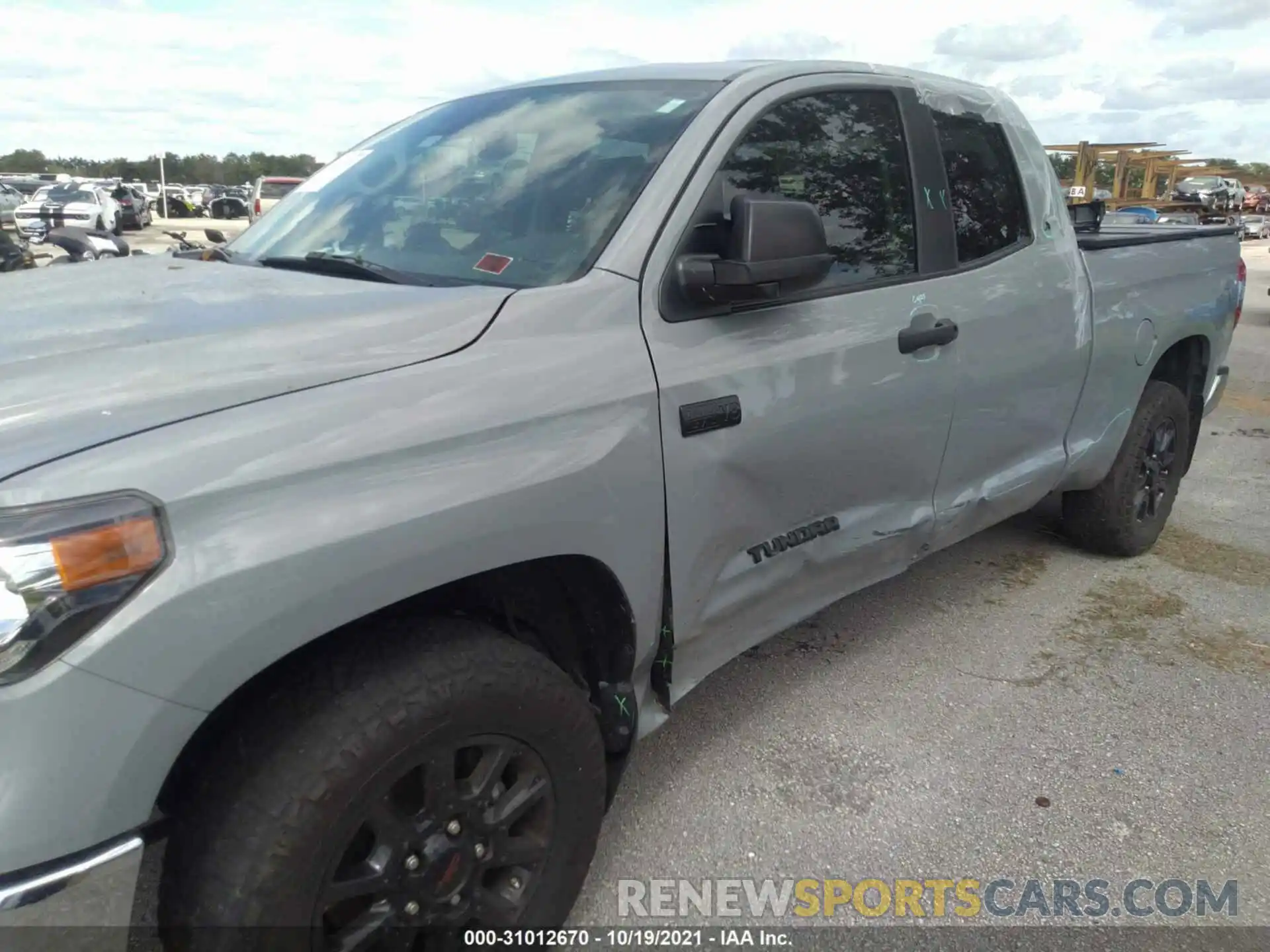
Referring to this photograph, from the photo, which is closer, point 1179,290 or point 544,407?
point 544,407

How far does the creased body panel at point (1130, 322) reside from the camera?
3635 millimetres

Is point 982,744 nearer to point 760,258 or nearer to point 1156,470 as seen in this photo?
point 760,258

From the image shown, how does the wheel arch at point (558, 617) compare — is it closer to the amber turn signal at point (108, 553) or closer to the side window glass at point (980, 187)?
the amber turn signal at point (108, 553)

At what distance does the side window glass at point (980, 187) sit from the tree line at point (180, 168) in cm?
7589

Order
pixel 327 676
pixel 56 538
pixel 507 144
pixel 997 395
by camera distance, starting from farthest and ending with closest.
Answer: pixel 997 395
pixel 507 144
pixel 327 676
pixel 56 538

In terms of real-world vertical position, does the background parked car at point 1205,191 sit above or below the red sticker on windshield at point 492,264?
above

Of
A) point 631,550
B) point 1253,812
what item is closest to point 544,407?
point 631,550

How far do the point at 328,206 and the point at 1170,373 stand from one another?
3534 millimetres

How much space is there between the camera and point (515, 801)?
74.9 inches

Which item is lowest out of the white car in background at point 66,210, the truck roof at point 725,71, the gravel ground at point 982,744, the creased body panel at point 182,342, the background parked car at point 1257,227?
the gravel ground at point 982,744

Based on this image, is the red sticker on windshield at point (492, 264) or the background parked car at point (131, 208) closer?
the red sticker on windshield at point (492, 264)

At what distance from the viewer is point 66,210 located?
24625 mm

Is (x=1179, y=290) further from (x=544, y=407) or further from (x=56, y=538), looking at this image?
(x=56, y=538)

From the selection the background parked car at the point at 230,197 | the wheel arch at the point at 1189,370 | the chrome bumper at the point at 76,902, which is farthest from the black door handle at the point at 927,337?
the background parked car at the point at 230,197
